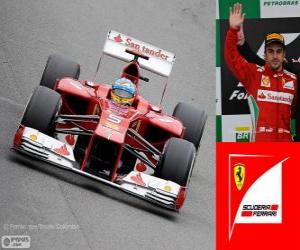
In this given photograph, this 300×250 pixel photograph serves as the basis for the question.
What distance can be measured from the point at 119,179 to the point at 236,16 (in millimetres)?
3331

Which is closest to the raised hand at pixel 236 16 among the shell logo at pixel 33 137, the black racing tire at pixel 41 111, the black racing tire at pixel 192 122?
the shell logo at pixel 33 137

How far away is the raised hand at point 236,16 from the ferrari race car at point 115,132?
9.87 ft

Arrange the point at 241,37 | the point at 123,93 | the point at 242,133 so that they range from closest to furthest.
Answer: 1. the point at 241,37
2. the point at 242,133
3. the point at 123,93

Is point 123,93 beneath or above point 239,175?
above

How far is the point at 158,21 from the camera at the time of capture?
17656 mm

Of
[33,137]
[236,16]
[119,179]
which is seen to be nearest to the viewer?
[236,16]

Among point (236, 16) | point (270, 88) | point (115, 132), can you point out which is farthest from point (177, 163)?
point (236, 16)

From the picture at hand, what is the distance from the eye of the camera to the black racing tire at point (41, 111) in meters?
11.1

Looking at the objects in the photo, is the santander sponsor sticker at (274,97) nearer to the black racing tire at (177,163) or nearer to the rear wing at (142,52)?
the black racing tire at (177,163)

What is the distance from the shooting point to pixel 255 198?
8.38 meters

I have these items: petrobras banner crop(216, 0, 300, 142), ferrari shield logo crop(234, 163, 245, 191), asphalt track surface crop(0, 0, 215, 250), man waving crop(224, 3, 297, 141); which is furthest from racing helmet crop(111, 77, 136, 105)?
ferrari shield logo crop(234, 163, 245, 191)

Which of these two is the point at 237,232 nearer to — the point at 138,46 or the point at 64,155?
the point at 64,155

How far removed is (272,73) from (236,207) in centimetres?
138

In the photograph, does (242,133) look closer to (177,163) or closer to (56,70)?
(177,163)
